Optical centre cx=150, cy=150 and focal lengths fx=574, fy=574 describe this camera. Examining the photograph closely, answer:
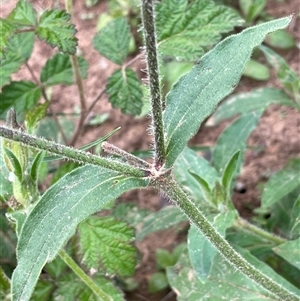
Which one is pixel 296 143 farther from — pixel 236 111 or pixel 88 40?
pixel 88 40

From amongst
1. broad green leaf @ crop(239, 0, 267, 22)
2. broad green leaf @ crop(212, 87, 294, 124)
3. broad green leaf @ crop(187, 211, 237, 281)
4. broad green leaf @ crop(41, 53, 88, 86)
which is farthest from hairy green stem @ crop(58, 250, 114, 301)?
broad green leaf @ crop(239, 0, 267, 22)

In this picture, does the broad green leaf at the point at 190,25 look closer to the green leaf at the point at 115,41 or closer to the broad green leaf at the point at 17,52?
the green leaf at the point at 115,41

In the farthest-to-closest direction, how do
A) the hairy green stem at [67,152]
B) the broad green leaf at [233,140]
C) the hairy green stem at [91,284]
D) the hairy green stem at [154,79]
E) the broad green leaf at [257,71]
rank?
1. the broad green leaf at [257,71]
2. the broad green leaf at [233,140]
3. the hairy green stem at [91,284]
4. the hairy green stem at [67,152]
5. the hairy green stem at [154,79]

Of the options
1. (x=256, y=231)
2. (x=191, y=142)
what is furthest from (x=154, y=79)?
(x=191, y=142)

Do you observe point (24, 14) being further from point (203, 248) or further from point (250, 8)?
point (250, 8)

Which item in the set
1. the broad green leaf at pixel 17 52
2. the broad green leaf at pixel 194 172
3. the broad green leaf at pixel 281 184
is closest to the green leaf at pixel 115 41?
the broad green leaf at pixel 17 52

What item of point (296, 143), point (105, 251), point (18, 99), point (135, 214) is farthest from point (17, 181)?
point (296, 143)
